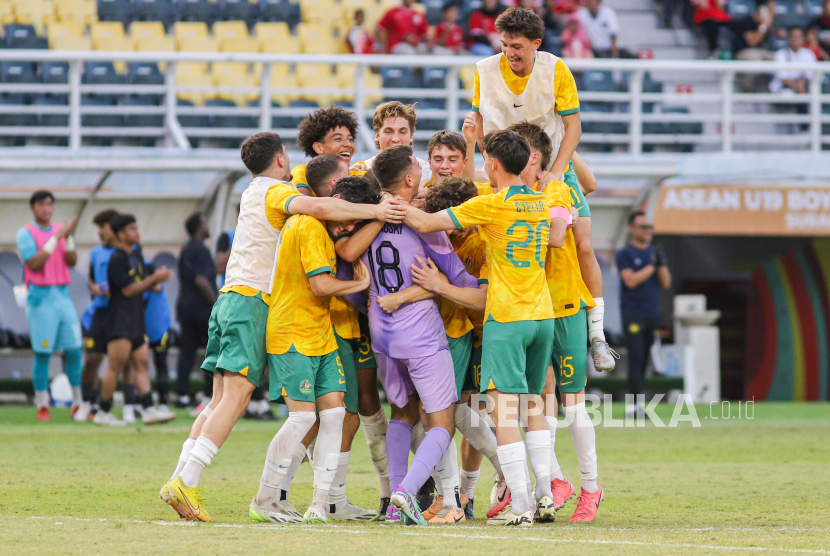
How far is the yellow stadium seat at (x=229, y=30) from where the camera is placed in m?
16.7

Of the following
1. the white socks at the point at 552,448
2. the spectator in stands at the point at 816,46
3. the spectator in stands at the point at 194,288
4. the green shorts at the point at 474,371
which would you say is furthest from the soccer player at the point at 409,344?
the spectator in stands at the point at 816,46

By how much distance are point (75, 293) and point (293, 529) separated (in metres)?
9.29

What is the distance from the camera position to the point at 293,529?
5449mm

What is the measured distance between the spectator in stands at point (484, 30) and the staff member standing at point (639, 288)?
214 inches

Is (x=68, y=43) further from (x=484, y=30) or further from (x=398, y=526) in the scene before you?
(x=398, y=526)

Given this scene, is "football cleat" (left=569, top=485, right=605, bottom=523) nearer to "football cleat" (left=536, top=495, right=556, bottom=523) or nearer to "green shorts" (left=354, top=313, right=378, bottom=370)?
"football cleat" (left=536, top=495, right=556, bottom=523)

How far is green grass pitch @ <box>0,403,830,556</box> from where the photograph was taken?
4906 mm

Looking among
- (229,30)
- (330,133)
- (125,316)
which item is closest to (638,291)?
(125,316)

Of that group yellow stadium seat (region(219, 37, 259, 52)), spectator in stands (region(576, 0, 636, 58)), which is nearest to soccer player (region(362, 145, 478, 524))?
yellow stadium seat (region(219, 37, 259, 52))

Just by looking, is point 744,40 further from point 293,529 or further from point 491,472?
point 293,529

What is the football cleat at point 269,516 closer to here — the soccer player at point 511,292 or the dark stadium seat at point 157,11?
the soccer player at point 511,292

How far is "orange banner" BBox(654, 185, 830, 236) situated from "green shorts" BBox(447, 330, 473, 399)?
839cm

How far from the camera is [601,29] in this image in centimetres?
1794

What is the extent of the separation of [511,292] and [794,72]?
504 inches
